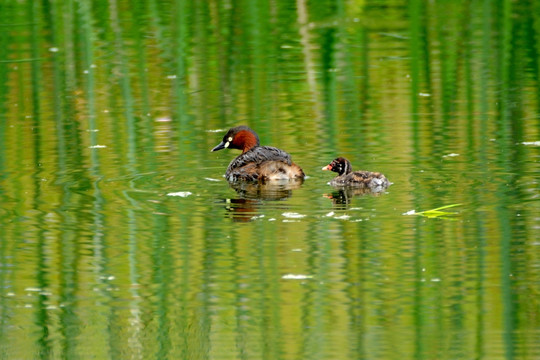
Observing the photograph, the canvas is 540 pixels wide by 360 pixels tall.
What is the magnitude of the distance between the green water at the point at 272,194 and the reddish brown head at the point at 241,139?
154 millimetres

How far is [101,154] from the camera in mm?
10742

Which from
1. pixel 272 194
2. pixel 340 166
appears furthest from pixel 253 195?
pixel 340 166

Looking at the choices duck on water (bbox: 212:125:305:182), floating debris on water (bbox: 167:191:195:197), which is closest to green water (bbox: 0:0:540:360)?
floating debris on water (bbox: 167:191:195:197)

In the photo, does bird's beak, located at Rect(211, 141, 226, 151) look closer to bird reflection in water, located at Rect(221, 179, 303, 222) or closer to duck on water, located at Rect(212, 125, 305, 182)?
duck on water, located at Rect(212, 125, 305, 182)

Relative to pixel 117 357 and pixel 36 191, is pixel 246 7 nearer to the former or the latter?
pixel 36 191

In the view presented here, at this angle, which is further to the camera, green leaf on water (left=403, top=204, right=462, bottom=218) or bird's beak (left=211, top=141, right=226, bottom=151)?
bird's beak (left=211, top=141, right=226, bottom=151)

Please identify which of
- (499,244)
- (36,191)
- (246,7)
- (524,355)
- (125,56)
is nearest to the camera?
(524,355)

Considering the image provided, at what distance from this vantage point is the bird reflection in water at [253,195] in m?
8.57

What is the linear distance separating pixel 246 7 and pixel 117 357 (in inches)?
571

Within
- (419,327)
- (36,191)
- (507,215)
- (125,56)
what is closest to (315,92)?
(125,56)

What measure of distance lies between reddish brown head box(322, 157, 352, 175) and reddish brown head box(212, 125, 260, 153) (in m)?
1.40

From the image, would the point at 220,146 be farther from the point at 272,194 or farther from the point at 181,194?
the point at 181,194

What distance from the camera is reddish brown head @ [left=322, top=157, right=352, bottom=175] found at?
969 cm

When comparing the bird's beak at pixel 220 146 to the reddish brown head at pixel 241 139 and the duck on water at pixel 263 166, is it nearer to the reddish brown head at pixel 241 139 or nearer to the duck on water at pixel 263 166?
the reddish brown head at pixel 241 139
